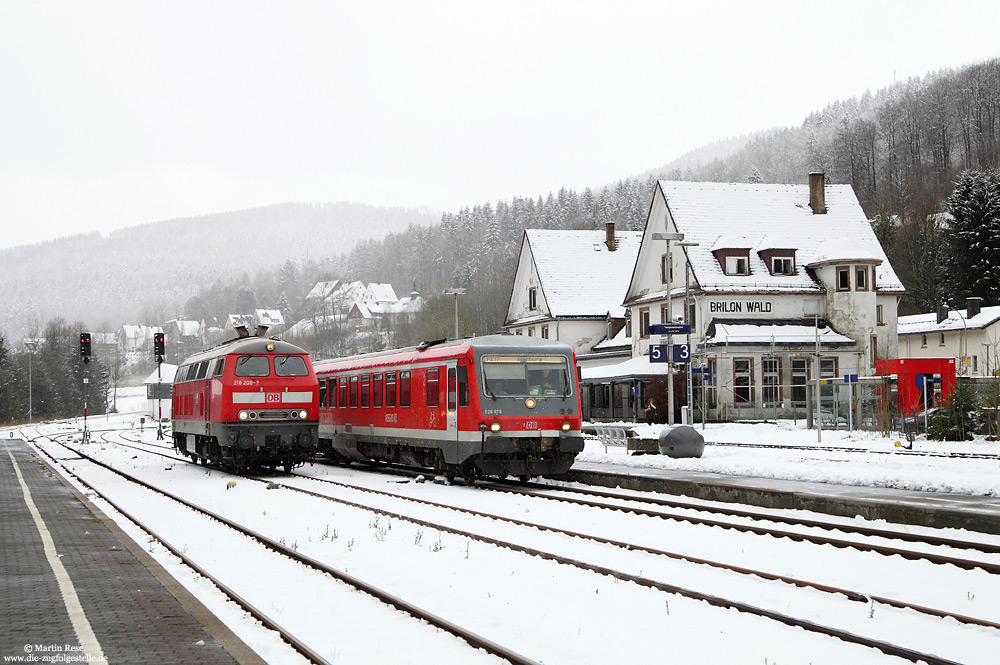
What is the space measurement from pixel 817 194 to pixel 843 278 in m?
7.17

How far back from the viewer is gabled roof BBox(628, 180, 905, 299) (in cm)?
5494

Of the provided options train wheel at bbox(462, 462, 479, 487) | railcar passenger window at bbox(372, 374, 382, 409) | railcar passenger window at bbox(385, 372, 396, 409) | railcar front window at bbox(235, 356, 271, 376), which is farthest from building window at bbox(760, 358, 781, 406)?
train wheel at bbox(462, 462, 479, 487)

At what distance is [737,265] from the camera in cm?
5534

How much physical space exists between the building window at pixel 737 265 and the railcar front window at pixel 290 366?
32836 mm

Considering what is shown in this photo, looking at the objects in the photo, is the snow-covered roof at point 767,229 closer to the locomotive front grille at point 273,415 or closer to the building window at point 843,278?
the building window at point 843,278

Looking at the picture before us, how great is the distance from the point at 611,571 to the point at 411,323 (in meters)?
108

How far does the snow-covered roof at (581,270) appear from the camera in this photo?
69.0m

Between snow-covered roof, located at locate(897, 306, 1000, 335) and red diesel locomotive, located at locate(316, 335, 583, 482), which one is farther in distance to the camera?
snow-covered roof, located at locate(897, 306, 1000, 335)

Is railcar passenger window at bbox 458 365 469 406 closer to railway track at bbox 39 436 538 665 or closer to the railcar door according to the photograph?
the railcar door

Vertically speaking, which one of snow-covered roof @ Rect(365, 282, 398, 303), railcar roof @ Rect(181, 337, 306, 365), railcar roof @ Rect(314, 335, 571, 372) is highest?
snow-covered roof @ Rect(365, 282, 398, 303)

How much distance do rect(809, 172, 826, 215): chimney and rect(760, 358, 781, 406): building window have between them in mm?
11877

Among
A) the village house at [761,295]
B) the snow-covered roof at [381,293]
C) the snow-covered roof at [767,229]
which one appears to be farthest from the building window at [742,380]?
the snow-covered roof at [381,293]

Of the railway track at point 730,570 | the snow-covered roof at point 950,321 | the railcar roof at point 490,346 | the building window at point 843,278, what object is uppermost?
the building window at point 843,278

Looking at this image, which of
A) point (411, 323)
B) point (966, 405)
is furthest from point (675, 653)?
point (411, 323)
